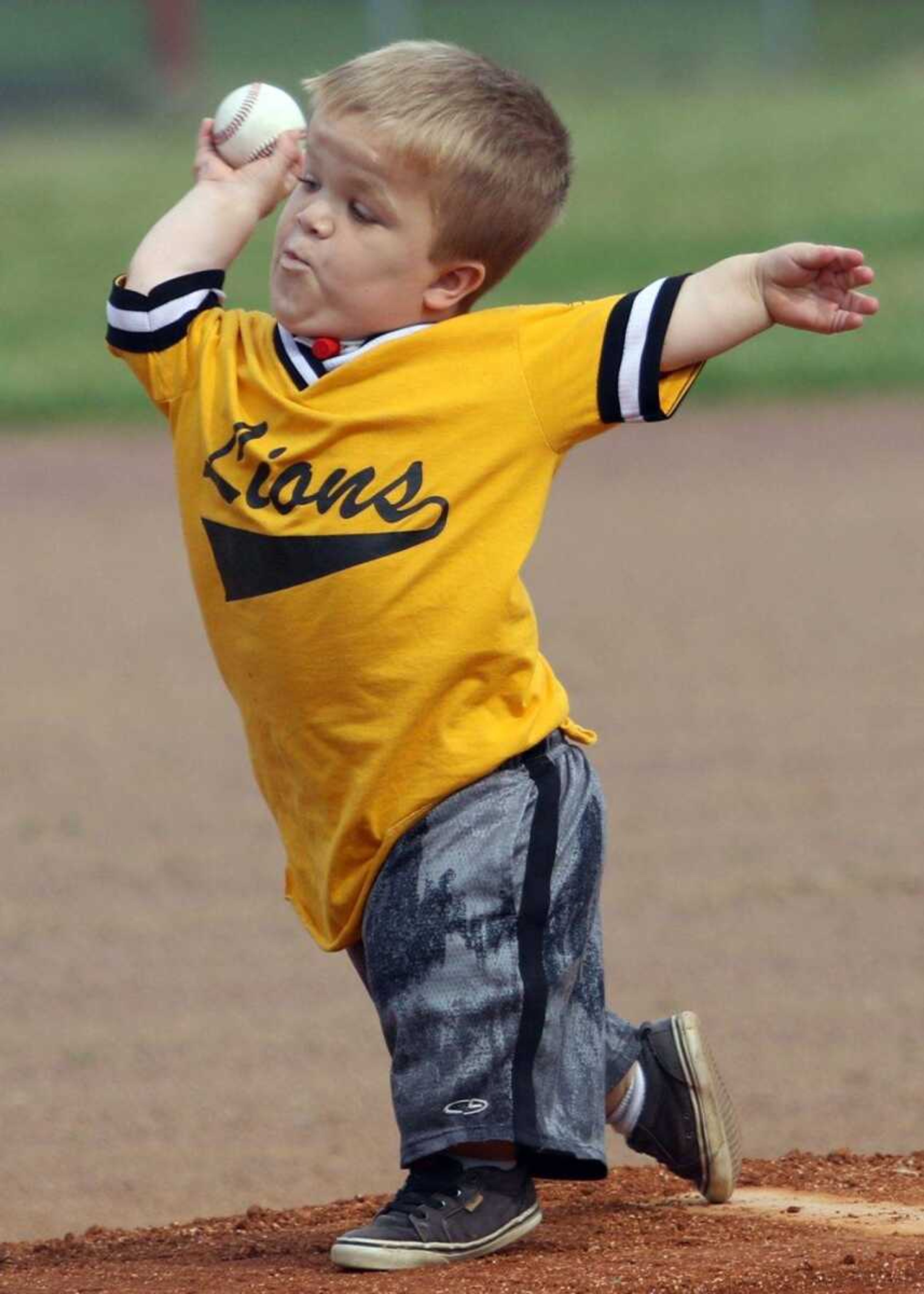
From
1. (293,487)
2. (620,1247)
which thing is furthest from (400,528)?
(620,1247)

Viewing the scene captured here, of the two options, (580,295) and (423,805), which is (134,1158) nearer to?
(423,805)

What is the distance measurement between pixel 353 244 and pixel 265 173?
30 cm

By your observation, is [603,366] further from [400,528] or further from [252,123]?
[252,123]

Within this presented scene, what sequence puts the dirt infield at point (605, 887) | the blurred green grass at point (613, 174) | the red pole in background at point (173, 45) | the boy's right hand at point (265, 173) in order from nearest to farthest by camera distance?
1. the boy's right hand at point (265, 173)
2. the dirt infield at point (605, 887)
3. the blurred green grass at point (613, 174)
4. the red pole in background at point (173, 45)

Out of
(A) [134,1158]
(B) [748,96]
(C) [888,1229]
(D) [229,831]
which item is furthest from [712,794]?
(B) [748,96]

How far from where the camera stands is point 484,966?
2.57 meters

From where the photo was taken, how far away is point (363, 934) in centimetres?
263

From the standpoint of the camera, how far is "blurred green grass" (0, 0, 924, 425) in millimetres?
12430

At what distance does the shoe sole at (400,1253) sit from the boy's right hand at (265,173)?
1269mm

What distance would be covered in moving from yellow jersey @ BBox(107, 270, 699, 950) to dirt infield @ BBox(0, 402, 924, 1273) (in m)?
0.60

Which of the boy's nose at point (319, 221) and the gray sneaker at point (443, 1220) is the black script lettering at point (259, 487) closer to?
the boy's nose at point (319, 221)

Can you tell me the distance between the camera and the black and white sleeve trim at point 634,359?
2516 millimetres

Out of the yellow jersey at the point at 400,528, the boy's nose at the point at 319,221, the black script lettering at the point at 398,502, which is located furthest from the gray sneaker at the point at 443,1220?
the boy's nose at the point at 319,221

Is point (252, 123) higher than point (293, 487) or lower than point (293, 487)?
higher
